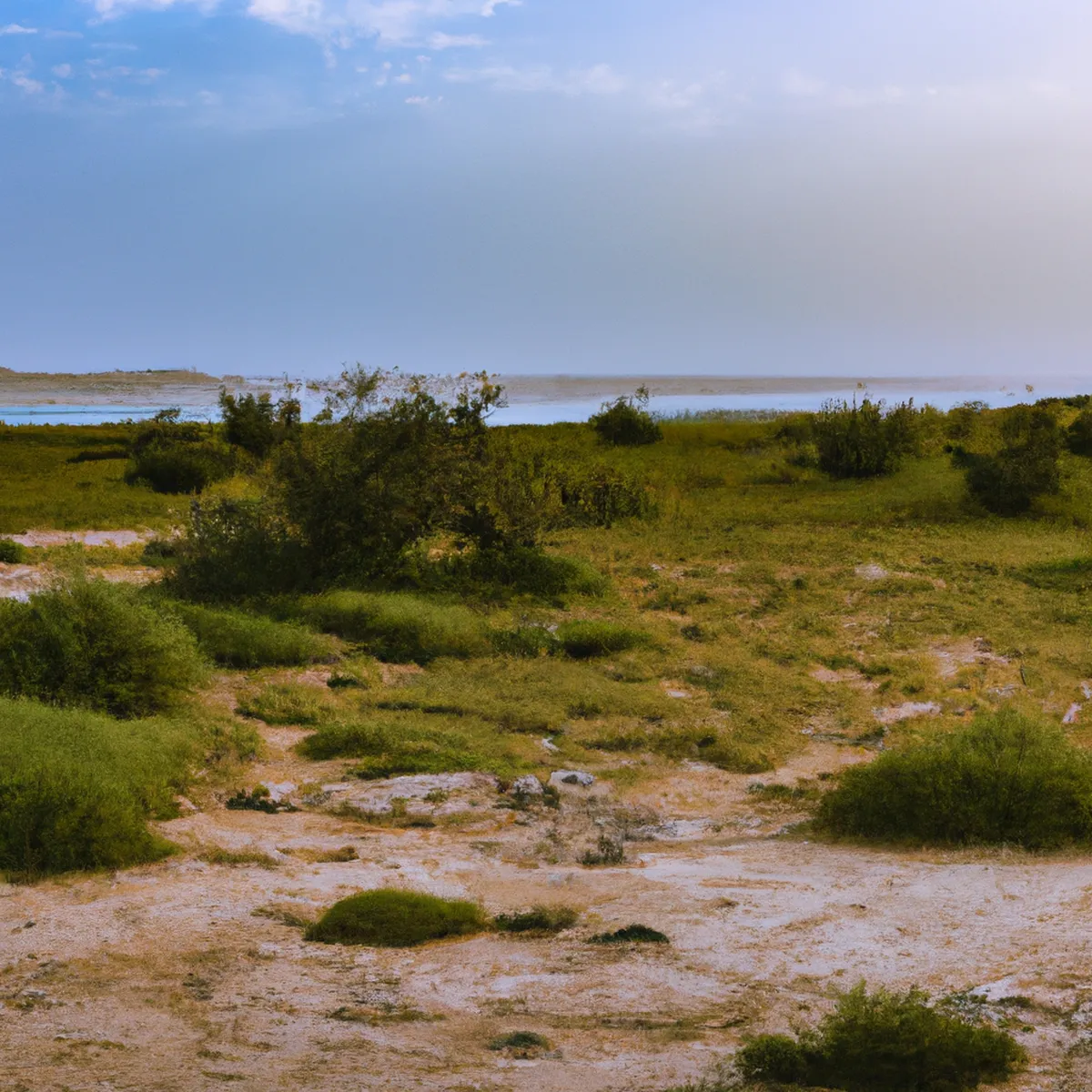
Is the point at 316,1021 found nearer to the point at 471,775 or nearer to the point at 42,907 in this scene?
the point at 42,907

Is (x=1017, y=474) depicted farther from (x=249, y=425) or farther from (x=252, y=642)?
(x=249, y=425)

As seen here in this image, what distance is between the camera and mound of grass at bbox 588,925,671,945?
557cm

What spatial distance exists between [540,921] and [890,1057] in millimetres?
2103

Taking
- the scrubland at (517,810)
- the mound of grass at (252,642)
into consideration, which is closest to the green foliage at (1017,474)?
the scrubland at (517,810)

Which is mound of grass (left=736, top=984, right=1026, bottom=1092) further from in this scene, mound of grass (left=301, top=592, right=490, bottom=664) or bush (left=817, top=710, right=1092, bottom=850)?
mound of grass (left=301, top=592, right=490, bottom=664)

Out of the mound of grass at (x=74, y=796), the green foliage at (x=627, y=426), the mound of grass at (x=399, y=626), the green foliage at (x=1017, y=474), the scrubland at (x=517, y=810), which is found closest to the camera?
the scrubland at (x=517, y=810)

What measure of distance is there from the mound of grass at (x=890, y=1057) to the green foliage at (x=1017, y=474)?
2052 centimetres

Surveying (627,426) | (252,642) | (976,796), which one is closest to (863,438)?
(627,426)

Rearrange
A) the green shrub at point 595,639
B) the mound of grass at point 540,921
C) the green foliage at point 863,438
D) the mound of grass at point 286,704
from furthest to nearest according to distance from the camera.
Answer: the green foliage at point 863,438 → the green shrub at point 595,639 → the mound of grass at point 286,704 → the mound of grass at point 540,921

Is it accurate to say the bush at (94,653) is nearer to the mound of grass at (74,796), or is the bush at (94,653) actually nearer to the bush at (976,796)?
the mound of grass at (74,796)

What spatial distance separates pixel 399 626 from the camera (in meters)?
12.9

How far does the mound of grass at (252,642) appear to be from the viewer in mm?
11672

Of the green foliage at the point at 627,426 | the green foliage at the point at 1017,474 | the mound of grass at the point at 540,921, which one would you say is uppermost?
the green foliage at the point at 627,426

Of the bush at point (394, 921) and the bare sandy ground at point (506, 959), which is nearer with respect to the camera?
the bare sandy ground at point (506, 959)
